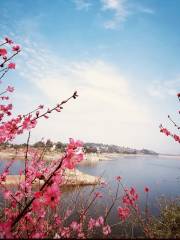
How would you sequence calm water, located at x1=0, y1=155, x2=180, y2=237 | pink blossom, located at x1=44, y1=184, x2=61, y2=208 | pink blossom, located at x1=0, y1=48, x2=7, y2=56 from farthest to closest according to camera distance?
1. calm water, located at x1=0, y1=155, x2=180, y2=237
2. pink blossom, located at x1=0, y1=48, x2=7, y2=56
3. pink blossom, located at x1=44, y1=184, x2=61, y2=208

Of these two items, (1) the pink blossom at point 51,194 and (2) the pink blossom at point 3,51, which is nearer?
(1) the pink blossom at point 51,194

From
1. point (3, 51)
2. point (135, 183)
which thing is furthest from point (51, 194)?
point (135, 183)

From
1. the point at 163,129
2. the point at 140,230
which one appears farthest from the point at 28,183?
the point at 140,230

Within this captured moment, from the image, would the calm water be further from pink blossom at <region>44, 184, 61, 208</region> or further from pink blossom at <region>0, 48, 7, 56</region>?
pink blossom at <region>0, 48, 7, 56</region>

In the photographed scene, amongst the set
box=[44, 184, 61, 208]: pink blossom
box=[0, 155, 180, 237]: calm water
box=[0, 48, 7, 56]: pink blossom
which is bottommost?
box=[0, 155, 180, 237]: calm water

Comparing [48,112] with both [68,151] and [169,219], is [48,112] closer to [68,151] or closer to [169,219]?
[68,151]

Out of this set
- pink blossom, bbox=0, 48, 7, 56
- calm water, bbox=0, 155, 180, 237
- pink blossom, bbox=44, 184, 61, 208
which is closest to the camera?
pink blossom, bbox=44, 184, 61, 208

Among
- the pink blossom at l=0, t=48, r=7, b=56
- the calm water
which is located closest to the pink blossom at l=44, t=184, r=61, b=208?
the calm water

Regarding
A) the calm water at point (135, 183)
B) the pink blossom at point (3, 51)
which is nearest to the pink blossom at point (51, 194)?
the calm water at point (135, 183)

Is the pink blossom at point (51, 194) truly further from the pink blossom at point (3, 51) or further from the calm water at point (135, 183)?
the pink blossom at point (3, 51)

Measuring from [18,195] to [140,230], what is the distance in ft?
44.6

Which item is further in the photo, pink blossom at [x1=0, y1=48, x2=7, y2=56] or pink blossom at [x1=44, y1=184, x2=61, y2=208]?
pink blossom at [x1=0, y1=48, x2=7, y2=56]

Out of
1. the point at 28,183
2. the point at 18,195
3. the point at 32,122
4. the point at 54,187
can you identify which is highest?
the point at 32,122

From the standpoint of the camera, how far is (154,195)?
28.8 meters
